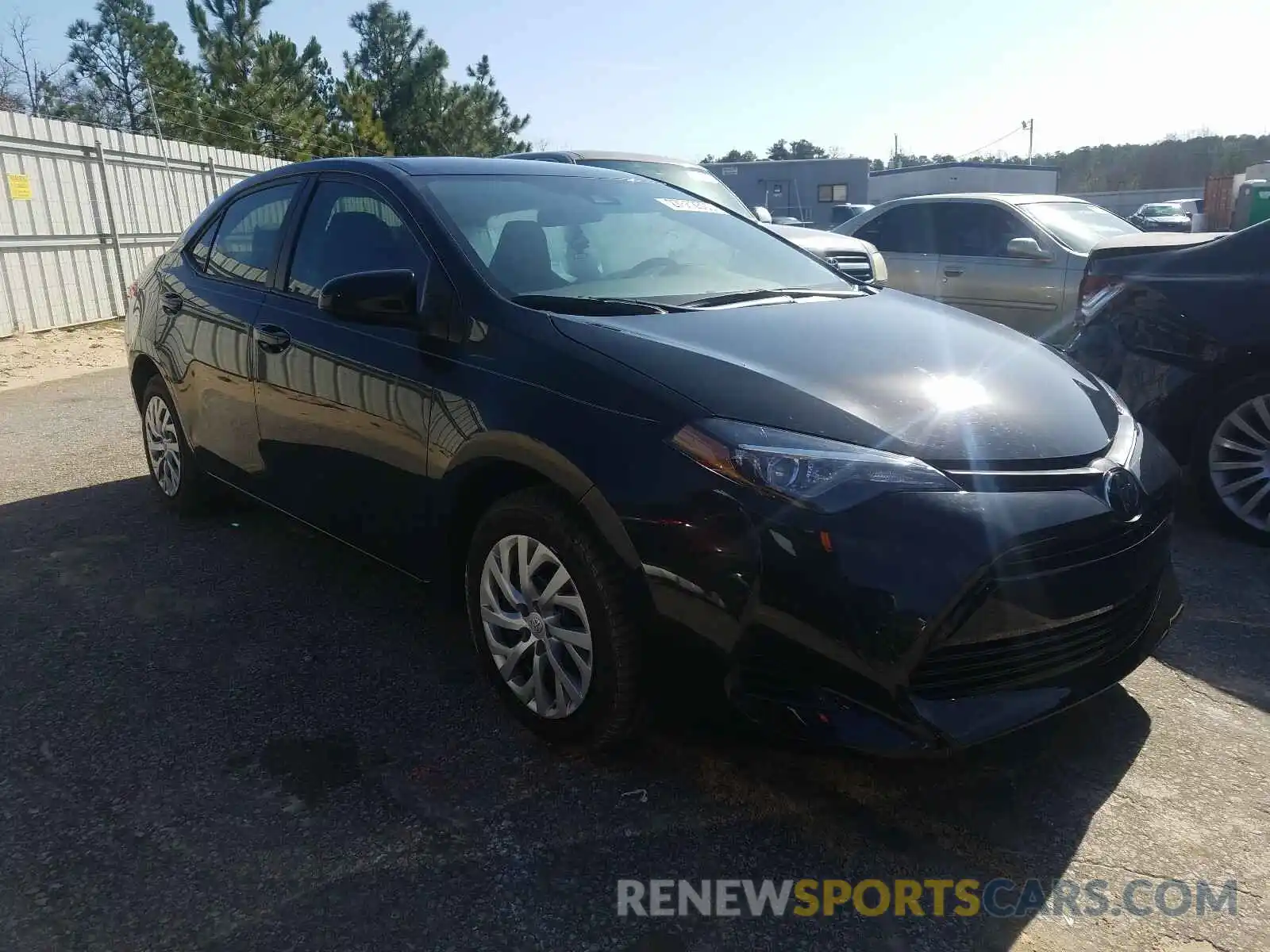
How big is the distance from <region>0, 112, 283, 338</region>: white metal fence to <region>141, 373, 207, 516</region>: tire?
743cm

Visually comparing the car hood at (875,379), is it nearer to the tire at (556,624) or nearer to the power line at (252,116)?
the tire at (556,624)

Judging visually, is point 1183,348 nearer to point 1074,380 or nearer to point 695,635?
point 1074,380

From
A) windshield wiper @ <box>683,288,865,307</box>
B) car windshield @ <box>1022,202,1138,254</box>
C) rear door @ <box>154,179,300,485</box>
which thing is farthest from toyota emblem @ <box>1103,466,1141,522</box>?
car windshield @ <box>1022,202,1138,254</box>

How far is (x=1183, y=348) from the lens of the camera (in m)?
4.39

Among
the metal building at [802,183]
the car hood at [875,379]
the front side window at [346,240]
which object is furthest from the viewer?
the metal building at [802,183]

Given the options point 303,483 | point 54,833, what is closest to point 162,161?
point 303,483

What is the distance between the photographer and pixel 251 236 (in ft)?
13.4

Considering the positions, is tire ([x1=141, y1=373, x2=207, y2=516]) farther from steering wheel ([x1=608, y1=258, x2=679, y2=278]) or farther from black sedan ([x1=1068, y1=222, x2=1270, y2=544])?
black sedan ([x1=1068, y1=222, x2=1270, y2=544])

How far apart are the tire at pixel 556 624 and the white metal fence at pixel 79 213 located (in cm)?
1046

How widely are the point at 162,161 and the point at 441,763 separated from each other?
46.5 ft

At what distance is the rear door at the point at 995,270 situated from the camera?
7.85 meters

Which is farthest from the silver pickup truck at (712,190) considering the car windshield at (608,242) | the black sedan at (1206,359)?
the car windshield at (608,242)

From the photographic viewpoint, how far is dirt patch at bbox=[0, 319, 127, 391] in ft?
32.3

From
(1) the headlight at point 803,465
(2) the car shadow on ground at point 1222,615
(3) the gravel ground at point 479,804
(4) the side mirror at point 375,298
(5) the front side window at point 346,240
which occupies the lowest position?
(2) the car shadow on ground at point 1222,615
